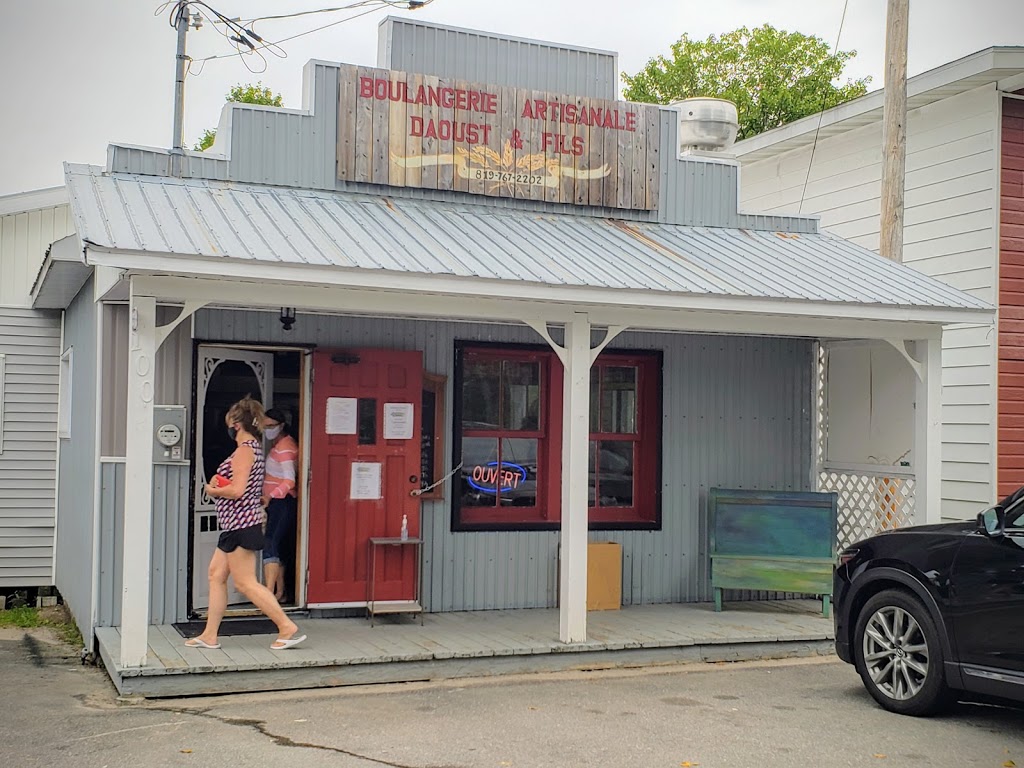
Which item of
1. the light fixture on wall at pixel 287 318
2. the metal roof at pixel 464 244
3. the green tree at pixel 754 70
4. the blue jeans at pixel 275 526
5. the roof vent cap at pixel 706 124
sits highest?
the green tree at pixel 754 70

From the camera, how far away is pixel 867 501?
1105cm

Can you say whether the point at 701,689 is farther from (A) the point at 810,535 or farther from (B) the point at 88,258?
(B) the point at 88,258

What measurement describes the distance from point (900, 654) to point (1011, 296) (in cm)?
608

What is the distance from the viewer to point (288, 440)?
9766 mm

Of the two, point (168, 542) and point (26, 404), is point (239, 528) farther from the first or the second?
point (26, 404)

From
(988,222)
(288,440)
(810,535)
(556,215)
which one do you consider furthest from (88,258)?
(988,222)

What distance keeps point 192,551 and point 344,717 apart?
2.85 meters

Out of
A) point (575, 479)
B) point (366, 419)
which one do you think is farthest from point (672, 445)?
point (366, 419)

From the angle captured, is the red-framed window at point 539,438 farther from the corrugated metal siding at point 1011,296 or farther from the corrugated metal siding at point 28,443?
the corrugated metal siding at point 28,443

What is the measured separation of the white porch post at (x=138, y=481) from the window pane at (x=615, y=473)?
15.2ft

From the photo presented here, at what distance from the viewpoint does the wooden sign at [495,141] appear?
391 inches

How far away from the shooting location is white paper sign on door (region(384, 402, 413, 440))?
995 cm

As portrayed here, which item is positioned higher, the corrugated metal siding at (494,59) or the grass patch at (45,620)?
the corrugated metal siding at (494,59)

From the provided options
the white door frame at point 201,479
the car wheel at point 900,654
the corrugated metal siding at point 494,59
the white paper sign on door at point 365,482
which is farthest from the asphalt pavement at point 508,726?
the corrugated metal siding at point 494,59
